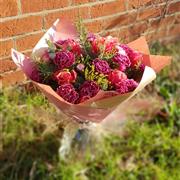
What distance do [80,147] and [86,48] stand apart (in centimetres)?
68

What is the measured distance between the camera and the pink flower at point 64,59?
1677mm

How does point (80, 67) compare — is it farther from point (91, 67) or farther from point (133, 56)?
point (133, 56)

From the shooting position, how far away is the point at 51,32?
1.85 metres

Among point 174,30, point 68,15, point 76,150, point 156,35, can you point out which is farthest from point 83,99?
point 174,30

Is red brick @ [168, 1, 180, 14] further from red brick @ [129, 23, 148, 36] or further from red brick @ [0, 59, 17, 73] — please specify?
red brick @ [0, 59, 17, 73]

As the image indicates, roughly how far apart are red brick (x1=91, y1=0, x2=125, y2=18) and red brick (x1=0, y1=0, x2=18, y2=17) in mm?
493

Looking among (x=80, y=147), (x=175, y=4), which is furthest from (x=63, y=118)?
(x=175, y=4)

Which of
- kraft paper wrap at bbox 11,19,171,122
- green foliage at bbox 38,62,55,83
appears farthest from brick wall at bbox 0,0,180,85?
green foliage at bbox 38,62,55,83

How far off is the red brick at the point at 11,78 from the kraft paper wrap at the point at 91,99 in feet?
2.87

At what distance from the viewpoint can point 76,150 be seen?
230 centimetres

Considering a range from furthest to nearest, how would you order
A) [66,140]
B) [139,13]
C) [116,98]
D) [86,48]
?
[139,13] < [66,140] < [86,48] < [116,98]

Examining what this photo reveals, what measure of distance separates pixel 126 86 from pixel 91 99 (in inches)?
5.6

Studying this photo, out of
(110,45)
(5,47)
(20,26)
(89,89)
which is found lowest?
(5,47)

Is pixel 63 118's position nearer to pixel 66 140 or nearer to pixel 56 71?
pixel 66 140
